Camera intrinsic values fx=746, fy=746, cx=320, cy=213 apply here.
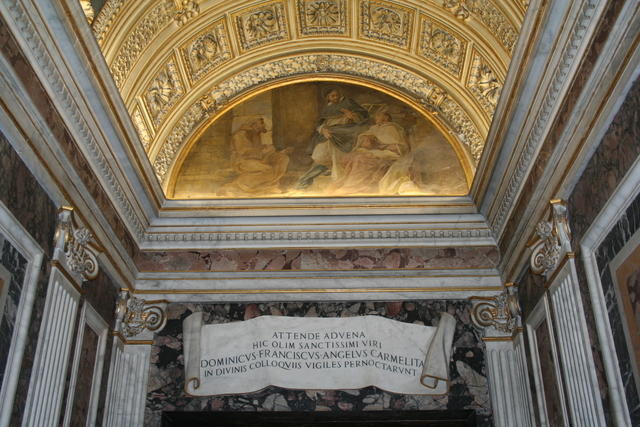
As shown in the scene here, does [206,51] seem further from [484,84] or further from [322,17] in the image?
[484,84]

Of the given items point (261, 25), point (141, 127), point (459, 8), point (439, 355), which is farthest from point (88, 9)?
point (439, 355)

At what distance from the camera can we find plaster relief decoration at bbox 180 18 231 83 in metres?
9.07

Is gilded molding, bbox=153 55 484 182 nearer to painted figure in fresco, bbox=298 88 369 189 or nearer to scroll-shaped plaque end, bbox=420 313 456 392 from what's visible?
painted figure in fresco, bbox=298 88 369 189

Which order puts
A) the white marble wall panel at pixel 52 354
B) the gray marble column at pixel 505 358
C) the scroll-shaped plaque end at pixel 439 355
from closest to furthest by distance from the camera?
1. the white marble wall panel at pixel 52 354
2. the gray marble column at pixel 505 358
3. the scroll-shaped plaque end at pixel 439 355

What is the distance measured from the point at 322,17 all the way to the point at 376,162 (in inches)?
77.7

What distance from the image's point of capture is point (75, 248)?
6582 millimetres

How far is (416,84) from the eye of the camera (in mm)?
9555

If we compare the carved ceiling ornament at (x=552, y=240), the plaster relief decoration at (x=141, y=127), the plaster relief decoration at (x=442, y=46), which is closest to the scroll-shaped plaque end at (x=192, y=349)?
the plaster relief decoration at (x=141, y=127)

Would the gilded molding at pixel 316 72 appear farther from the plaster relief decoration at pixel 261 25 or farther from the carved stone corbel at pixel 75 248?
the carved stone corbel at pixel 75 248

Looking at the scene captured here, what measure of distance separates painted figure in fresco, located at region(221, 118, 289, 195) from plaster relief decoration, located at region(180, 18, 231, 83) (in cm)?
85

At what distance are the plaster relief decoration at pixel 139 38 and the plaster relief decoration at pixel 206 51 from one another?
0.53 meters

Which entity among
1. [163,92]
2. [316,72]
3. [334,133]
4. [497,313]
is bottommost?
[497,313]

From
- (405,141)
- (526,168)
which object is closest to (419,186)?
(405,141)

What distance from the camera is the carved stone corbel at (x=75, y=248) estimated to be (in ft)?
20.6
